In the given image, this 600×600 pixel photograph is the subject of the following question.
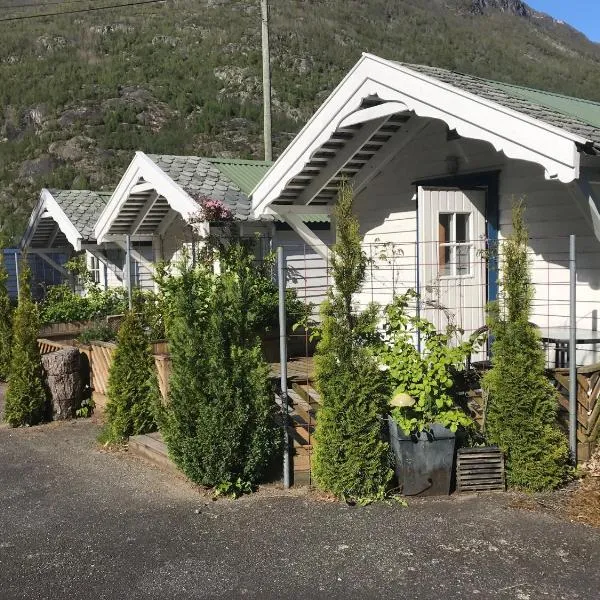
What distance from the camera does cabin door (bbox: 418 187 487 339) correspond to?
8031 mm

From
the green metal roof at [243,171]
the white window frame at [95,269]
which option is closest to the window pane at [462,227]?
the green metal roof at [243,171]

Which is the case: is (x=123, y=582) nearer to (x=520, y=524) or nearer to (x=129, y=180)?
(x=520, y=524)

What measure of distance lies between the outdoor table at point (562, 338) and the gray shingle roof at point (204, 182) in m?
5.43

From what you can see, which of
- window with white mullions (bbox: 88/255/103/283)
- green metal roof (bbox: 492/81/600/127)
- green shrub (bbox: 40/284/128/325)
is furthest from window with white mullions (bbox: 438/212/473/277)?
window with white mullions (bbox: 88/255/103/283)

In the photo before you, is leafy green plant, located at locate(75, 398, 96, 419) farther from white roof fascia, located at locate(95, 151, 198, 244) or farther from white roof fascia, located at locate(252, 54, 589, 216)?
white roof fascia, located at locate(252, 54, 589, 216)

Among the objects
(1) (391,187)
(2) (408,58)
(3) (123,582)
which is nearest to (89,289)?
(1) (391,187)

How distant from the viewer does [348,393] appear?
562cm

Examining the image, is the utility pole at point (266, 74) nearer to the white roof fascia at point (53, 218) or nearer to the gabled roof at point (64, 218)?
the gabled roof at point (64, 218)

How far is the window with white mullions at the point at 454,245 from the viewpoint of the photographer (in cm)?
823

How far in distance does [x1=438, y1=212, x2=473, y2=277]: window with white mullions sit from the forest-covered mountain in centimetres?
3037

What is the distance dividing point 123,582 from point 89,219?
11.4 meters

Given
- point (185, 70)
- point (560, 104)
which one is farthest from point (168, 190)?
point (185, 70)

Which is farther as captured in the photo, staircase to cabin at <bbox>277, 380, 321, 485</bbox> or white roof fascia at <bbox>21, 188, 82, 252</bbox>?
white roof fascia at <bbox>21, 188, 82, 252</bbox>

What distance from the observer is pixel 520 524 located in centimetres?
514
